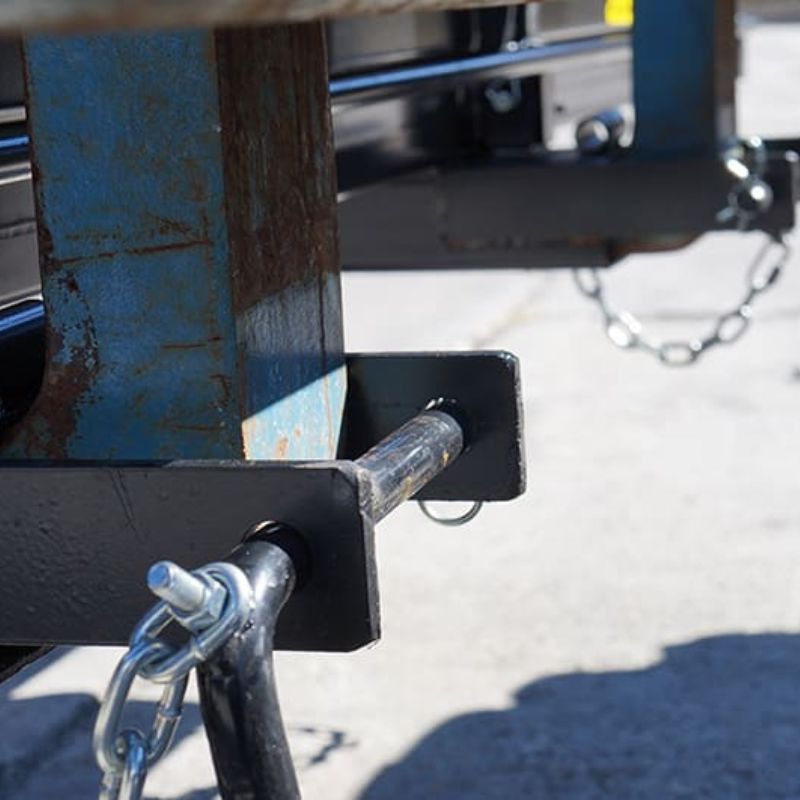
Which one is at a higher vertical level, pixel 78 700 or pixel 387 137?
pixel 387 137

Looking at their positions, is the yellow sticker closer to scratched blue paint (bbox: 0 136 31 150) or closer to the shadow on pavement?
the shadow on pavement

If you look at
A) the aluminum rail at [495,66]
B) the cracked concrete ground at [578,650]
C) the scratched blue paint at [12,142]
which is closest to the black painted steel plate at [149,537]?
the scratched blue paint at [12,142]

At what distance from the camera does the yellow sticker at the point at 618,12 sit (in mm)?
4121

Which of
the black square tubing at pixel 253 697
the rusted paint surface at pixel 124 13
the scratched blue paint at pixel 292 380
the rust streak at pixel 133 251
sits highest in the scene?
the rusted paint surface at pixel 124 13

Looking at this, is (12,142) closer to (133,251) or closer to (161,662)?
(133,251)

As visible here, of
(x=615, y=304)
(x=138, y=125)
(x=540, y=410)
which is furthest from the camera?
(x=615, y=304)

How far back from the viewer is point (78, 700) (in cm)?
355

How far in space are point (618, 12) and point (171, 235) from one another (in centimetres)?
289

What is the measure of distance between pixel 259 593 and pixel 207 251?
35 cm

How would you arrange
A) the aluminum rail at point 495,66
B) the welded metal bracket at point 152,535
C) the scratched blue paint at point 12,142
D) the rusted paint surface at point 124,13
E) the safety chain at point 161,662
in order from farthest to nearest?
the aluminum rail at point 495,66
the scratched blue paint at point 12,142
the welded metal bracket at point 152,535
the safety chain at point 161,662
the rusted paint surface at point 124,13

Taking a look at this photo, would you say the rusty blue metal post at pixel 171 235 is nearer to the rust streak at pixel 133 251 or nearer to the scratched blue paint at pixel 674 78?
the rust streak at pixel 133 251

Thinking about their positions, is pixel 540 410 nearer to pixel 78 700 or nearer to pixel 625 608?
pixel 625 608

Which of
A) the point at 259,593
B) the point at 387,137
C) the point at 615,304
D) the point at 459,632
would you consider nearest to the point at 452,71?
the point at 387,137

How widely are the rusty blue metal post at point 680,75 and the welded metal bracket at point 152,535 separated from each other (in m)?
2.10
